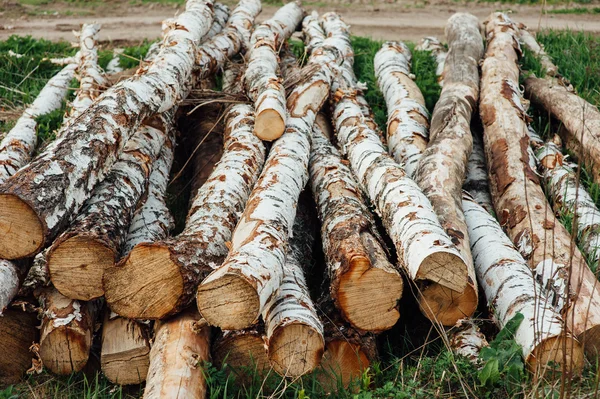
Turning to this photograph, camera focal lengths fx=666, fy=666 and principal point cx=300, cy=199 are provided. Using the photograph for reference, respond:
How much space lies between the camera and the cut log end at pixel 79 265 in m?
4.10

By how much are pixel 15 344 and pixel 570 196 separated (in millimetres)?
4318

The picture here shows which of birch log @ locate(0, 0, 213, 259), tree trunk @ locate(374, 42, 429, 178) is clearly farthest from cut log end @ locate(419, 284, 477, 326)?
birch log @ locate(0, 0, 213, 259)

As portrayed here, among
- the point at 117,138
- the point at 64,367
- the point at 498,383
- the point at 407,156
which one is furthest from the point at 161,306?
the point at 407,156

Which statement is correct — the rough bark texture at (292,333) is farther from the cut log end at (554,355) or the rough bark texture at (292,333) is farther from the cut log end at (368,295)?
the cut log end at (554,355)

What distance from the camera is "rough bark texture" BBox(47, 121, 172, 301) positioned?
4.11 meters

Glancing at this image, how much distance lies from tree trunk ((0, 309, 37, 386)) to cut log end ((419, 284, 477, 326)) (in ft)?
8.47

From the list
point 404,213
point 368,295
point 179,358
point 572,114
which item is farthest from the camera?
point 572,114

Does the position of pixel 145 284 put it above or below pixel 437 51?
below

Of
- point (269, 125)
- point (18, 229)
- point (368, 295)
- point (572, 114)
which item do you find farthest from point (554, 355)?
point (572, 114)

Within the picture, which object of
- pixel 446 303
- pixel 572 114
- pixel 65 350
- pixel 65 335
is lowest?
pixel 65 350

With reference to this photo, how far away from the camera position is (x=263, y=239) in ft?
13.1

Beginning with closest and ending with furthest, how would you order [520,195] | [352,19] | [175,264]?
[175,264] < [520,195] < [352,19]

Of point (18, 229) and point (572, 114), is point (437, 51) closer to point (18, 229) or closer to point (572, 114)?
point (572, 114)

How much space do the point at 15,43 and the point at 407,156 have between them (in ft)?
21.3
